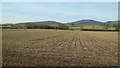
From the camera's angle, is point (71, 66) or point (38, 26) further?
point (38, 26)

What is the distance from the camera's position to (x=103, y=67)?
14.4 metres

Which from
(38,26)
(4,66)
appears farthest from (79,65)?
(38,26)

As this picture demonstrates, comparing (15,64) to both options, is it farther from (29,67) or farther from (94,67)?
(94,67)

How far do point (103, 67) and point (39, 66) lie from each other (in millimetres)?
3643

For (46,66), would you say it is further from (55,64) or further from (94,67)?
(94,67)

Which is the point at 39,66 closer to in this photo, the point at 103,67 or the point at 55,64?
the point at 55,64

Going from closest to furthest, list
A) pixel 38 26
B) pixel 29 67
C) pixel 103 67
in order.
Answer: pixel 29 67, pixel 103 67, pixel 38 26

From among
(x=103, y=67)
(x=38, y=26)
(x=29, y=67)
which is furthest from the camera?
(x=38, y=26)

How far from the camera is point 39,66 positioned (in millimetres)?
13672

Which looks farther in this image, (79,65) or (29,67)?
(79,65)

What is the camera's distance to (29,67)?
13.3 meters

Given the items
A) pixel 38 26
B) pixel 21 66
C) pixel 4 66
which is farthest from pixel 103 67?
pixel 38 26

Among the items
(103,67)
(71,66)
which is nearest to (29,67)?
(71,66)

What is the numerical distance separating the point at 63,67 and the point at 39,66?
1298mm
